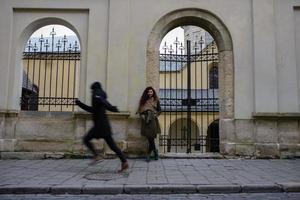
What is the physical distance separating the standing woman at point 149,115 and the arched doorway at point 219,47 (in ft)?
2.46

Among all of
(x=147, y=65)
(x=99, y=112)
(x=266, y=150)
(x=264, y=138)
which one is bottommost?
(x=266, y=150)

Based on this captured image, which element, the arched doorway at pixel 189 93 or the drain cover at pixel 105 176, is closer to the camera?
the drain cover at pixel 105 176

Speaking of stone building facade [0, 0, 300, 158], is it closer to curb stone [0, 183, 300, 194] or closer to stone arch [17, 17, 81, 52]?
stone arch [17, 17, 81, 52]

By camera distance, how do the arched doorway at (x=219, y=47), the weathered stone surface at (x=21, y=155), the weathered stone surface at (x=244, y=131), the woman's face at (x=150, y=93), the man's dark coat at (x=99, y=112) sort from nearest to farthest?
the man's dark coat at (x=99, y=112) < the woman's face at (x=150, y=93) < the weathered stone surface at (x=21, y=155) < the weathered stone surface at (x=244, y=131) < the arched doorway at (x=219, y=47)

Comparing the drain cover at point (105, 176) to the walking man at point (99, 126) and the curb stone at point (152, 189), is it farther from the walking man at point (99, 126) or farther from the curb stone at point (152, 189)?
the curb stone at point (152, 189)

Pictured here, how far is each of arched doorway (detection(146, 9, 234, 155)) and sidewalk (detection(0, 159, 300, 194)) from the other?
178 cm

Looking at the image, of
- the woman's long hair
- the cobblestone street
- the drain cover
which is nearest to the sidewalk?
the drain cover

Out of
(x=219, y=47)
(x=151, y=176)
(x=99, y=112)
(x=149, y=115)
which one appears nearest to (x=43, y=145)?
(x=149, y=115)

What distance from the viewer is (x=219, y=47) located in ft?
32.6

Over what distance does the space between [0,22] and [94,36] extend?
9.34 ft

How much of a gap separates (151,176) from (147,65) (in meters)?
3.99

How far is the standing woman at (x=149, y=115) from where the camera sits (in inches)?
340

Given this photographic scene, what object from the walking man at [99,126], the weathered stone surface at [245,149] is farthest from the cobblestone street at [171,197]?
the weathered stone surface at [245,149]

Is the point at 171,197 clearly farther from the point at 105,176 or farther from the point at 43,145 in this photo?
the point at 43,145
